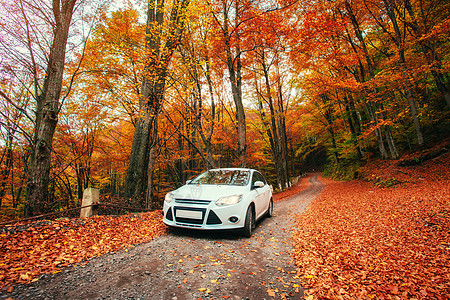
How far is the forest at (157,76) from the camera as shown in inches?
219

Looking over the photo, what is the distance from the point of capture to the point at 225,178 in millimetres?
5102

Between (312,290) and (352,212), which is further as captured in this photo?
(352,212)

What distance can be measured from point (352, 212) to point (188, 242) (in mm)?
6086

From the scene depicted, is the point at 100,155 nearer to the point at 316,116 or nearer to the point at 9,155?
the point at 9,155

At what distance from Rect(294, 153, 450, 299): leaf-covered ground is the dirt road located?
0.47m

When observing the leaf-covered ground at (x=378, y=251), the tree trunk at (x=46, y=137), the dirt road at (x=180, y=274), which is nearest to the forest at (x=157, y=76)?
the tree trunk at (x=46, y=137)

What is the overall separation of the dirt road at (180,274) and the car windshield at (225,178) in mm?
1443

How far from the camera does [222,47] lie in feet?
35.7

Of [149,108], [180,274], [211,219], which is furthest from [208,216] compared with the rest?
[149,108]

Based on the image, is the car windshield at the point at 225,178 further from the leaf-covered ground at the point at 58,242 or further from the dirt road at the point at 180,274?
the leaf-covered ground at the point at 58,242

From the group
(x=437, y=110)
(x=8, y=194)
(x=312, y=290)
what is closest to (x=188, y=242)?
(x=312, y=290)

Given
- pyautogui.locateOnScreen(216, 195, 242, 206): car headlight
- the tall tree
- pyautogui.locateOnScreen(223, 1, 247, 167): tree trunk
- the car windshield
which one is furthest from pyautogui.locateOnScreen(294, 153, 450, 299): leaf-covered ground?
the tall tree

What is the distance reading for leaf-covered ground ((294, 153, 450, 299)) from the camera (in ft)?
7.90

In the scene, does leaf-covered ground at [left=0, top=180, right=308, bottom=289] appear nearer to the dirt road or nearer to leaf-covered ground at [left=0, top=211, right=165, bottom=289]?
leaf-covered ground at [left=0, top=211, right=165, bottom=289]
